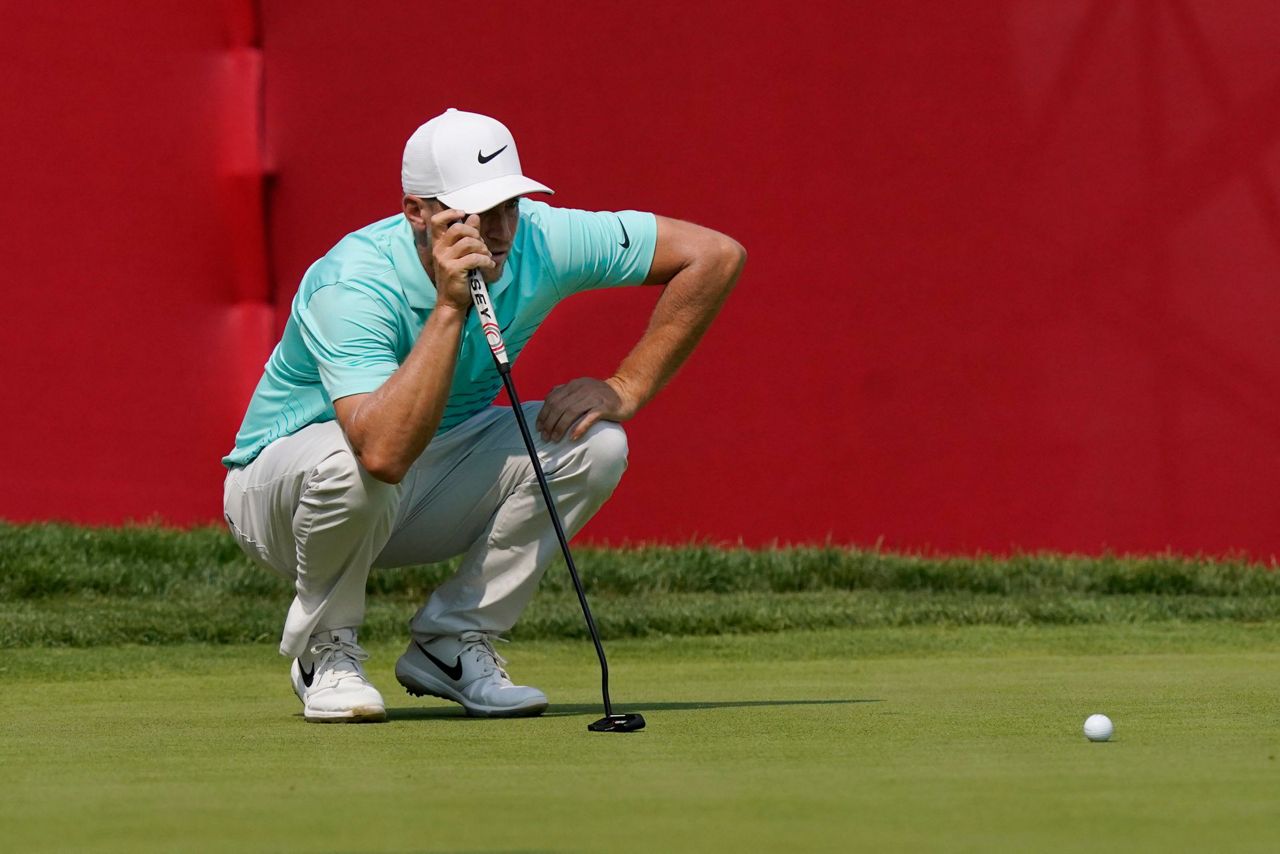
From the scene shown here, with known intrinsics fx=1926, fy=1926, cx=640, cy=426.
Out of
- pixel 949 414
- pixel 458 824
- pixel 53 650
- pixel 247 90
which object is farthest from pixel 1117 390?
pixel 458 824

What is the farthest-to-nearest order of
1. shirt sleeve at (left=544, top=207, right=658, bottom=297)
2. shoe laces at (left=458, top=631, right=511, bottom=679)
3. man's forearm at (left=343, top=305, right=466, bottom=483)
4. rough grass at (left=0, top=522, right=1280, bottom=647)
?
rough grass at (left=0, top=522, right=1280, bottom=647), shirt sleeve at (left=544, top=207, right=658, bottom=297), shoe laces at (left=458, top=631, right=511, bottom=679), man's forearm at (left=343, top=305, right=466, bottom=483)

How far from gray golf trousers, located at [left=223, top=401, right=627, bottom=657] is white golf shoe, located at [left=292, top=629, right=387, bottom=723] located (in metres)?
0.03

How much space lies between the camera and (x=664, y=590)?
20.1 feet

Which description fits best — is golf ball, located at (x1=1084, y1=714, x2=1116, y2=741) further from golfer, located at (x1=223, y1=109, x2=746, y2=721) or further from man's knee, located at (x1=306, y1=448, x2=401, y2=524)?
man's knee, located at (x1=306, y1=448, x2=401, y2=524)

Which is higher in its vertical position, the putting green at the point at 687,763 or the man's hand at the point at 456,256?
the man's hand at the point at 456,256

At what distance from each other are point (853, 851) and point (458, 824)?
464mm

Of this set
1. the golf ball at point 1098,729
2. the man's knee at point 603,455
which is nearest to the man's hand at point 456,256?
the man's knee at point 603,455

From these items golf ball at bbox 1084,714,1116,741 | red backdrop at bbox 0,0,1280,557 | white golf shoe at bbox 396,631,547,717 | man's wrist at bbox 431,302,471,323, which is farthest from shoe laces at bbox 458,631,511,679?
red backdrop at bbox 0,0,1280,557

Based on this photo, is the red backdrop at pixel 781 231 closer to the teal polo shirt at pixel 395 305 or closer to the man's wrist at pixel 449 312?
the teal polo shirt at pixel 395 305

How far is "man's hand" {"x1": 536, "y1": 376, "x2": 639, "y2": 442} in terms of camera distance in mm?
3812

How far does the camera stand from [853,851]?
197 centimetres

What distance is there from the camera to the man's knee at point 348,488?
11.5 ft

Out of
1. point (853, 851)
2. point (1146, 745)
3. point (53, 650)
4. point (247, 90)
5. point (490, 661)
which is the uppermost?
point (247, 90)

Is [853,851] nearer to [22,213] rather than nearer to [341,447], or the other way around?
[341,447]
